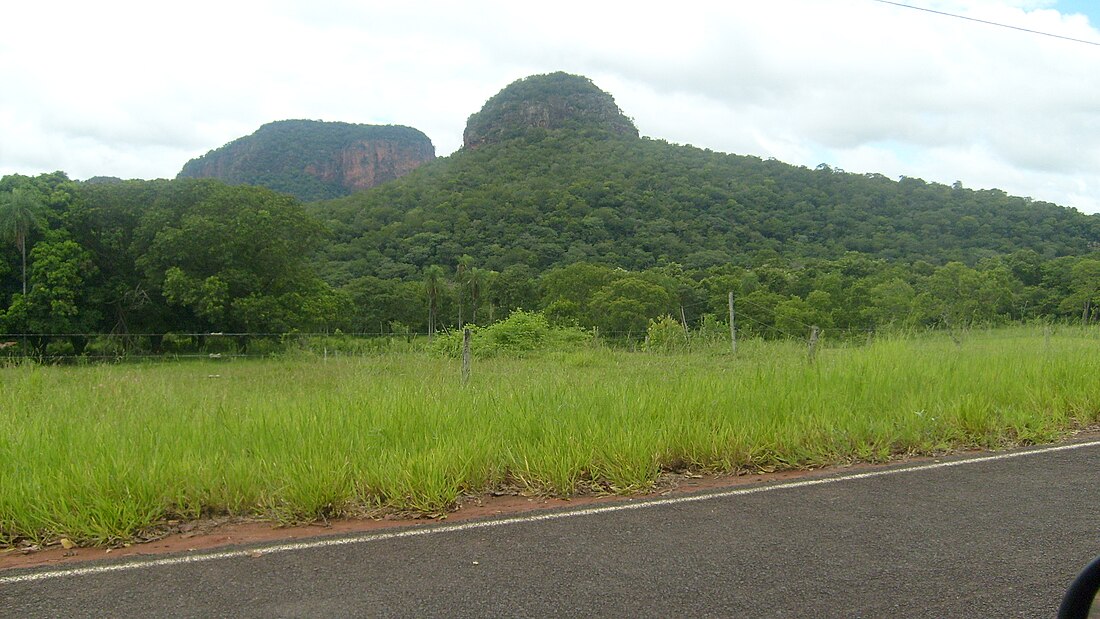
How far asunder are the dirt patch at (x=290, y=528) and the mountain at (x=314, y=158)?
136471 mm

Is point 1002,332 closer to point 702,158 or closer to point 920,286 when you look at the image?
point 920,286

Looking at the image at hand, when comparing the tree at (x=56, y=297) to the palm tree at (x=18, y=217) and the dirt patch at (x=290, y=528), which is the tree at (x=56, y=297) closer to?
the palm tree at (x=18, y=217)

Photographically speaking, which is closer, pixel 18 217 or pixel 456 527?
pixel 456 527

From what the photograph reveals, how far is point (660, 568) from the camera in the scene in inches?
145

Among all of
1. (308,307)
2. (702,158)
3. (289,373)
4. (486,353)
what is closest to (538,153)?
(702,158)

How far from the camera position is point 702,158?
93188 mm

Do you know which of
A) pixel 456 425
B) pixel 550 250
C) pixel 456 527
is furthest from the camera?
pixel 550 250

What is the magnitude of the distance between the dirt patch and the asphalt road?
205 millimetres

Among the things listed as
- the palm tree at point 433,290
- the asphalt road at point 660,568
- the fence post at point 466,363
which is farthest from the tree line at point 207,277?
the asphalt road at point 660,568

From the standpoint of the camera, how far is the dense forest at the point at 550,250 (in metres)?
35.5

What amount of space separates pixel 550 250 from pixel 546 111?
185 ft

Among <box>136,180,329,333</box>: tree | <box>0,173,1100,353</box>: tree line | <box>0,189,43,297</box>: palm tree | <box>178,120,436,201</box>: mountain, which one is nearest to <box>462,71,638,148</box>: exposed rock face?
<box>178,120,436,201</box>: mountain

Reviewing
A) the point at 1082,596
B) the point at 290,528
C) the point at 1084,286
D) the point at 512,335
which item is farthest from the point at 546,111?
the point at 1082,596

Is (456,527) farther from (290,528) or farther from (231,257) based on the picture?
(231,257)
